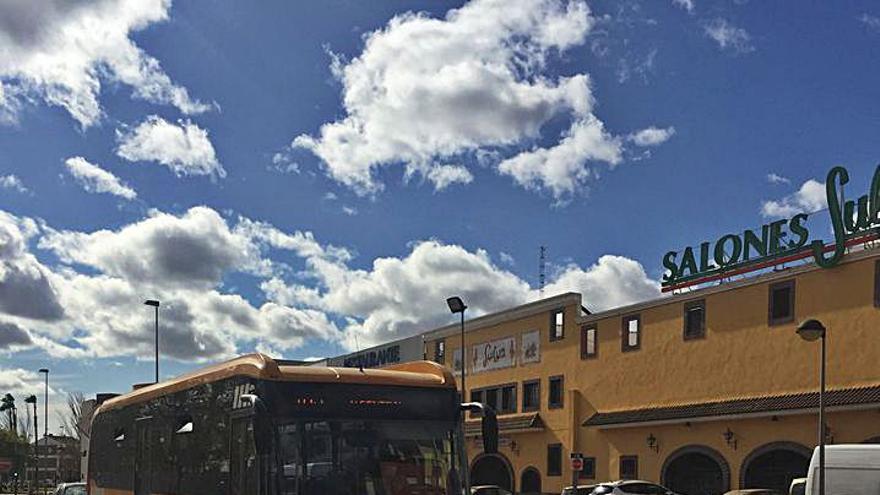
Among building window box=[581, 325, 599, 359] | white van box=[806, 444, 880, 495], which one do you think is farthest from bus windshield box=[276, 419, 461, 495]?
building window box=[581, 325, 599, 359]

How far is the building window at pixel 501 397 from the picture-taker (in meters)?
46.0

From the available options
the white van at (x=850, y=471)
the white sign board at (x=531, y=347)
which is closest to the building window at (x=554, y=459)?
the white sign board at (x=531, y=347)

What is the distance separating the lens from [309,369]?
36.1ft

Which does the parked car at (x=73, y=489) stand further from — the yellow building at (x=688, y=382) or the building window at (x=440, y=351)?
the building window at (x=440, y=351)

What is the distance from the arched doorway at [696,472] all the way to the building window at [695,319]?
4.00 meters

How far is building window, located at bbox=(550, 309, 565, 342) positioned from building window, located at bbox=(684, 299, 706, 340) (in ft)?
25.2

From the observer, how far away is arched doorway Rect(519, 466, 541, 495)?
43531 millimetres

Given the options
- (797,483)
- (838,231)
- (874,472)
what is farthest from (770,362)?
(874,472)

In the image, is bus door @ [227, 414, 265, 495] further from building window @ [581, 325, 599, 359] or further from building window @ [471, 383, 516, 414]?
building window @ [471, 383, 516, 414]

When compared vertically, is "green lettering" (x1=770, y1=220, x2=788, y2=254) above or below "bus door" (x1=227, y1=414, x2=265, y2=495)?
above

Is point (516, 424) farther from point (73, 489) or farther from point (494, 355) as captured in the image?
point (73, 489)

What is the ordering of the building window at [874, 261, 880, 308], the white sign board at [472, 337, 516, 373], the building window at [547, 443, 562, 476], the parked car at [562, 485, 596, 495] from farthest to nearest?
the white sign board at [472, 337, 516, 373]
the building window at [547, 443, 562, 476]
the parked car at [562, 485, 596, 495]
the building window at [874, 261, 880, 308]

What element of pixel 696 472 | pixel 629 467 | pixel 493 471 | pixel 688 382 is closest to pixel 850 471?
pixel 696 472

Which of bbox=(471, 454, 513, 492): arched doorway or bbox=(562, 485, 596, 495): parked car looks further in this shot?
bbox=(471, 454, 513, 492): arched doorway
